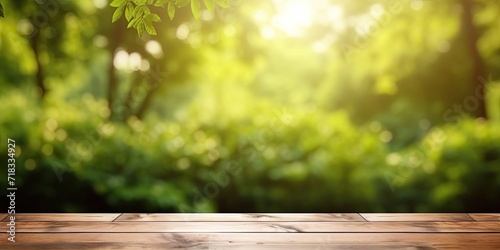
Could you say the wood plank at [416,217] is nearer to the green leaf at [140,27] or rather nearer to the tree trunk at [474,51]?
the green leaf at [140,27]

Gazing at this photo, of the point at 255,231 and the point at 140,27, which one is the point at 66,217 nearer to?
the point at 255,231

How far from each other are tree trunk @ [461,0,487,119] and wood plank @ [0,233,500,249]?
14.7 ft

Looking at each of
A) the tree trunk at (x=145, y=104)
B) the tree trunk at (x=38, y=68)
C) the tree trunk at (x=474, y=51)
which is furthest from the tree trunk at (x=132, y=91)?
the tree trunk at (x=474, y=51)

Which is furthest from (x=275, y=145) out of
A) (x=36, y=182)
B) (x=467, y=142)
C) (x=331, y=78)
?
(x=331, y=78)

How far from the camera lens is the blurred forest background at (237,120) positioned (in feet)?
13.0

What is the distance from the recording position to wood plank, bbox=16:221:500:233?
2.21 metres

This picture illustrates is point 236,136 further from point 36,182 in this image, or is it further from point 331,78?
point 331,78

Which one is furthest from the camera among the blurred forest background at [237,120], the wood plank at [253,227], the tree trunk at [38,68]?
the tree trunk at [38,68]

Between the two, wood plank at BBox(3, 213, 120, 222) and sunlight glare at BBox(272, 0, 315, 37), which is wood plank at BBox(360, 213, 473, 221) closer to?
wood plank at BBox(3, 213, 120, 222)

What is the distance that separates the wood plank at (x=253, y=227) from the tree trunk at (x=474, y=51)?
14.1 feet

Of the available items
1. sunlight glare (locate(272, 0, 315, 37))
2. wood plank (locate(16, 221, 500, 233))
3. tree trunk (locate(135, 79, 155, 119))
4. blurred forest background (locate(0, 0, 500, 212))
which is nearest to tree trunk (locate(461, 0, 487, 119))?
blurred forest background (locate(0, 0, 500, 212))

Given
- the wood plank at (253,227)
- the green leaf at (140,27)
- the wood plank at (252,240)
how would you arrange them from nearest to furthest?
the green leaf at (140,27) → the wood plank at (252,240) → the wood plank at (253,227)

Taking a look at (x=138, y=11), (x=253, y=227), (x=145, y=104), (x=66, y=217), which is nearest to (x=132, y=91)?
(x=145, y=104)

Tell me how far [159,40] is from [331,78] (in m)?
4.63
